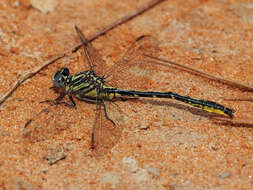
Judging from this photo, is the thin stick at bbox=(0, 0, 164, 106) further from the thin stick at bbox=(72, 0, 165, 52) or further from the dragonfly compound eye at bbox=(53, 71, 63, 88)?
the dragonfly compound eye at bbox=(53, 71, 63, 88)

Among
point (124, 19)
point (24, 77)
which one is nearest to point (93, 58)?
point (24, 77)

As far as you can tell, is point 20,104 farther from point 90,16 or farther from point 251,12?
point 251,12

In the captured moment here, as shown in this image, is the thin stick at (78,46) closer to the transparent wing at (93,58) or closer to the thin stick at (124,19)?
the thin stick at (124,19)

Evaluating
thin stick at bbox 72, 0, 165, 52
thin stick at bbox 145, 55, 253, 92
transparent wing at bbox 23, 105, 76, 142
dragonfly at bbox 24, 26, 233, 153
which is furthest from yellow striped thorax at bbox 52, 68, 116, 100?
thin stick at bbox 145, 55, 253, 92

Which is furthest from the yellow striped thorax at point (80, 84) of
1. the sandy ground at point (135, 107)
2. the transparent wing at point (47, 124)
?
the transparent wing at point (47, 124)

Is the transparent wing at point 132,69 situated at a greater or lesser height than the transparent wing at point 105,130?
greater

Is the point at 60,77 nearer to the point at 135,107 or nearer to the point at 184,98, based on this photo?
the point at 135,107

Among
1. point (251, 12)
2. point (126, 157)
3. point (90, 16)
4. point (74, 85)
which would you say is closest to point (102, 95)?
point (74, 85)
